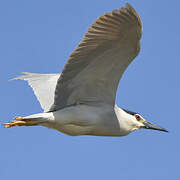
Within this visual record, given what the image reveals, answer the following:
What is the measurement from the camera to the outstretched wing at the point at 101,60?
6570 millimetres

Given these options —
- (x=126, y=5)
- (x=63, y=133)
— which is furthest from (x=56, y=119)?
(x=126, y=5)

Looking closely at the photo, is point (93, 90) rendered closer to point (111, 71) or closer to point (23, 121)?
point (111, 71)

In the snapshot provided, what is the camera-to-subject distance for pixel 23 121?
7.21m

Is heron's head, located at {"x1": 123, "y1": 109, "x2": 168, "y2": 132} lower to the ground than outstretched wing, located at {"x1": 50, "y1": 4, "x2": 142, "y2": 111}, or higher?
lower

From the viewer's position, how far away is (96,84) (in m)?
7.59

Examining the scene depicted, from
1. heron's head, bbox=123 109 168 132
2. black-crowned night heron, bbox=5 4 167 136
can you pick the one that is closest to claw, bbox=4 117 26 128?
black-crowned night heron, bbox=5 4 167 136

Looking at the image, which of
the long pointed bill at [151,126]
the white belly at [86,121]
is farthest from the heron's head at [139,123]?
the white belly at [86,121]

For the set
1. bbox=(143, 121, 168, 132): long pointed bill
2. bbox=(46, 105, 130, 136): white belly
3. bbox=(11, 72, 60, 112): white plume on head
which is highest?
bbox=(11, 72, 60, 112): white plume on head

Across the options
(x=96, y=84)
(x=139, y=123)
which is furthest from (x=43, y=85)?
(x=139, y=123)

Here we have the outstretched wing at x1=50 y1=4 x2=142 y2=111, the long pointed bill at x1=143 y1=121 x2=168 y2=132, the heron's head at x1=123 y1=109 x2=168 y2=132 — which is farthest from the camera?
the long pointed bill at x1=143 y1=121 x2=168 y2=132

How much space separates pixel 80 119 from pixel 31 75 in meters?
2.27

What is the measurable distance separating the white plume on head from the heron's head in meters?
1.38

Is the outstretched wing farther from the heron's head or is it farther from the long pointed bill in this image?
the long pointed bill

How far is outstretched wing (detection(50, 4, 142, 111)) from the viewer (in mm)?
6570
